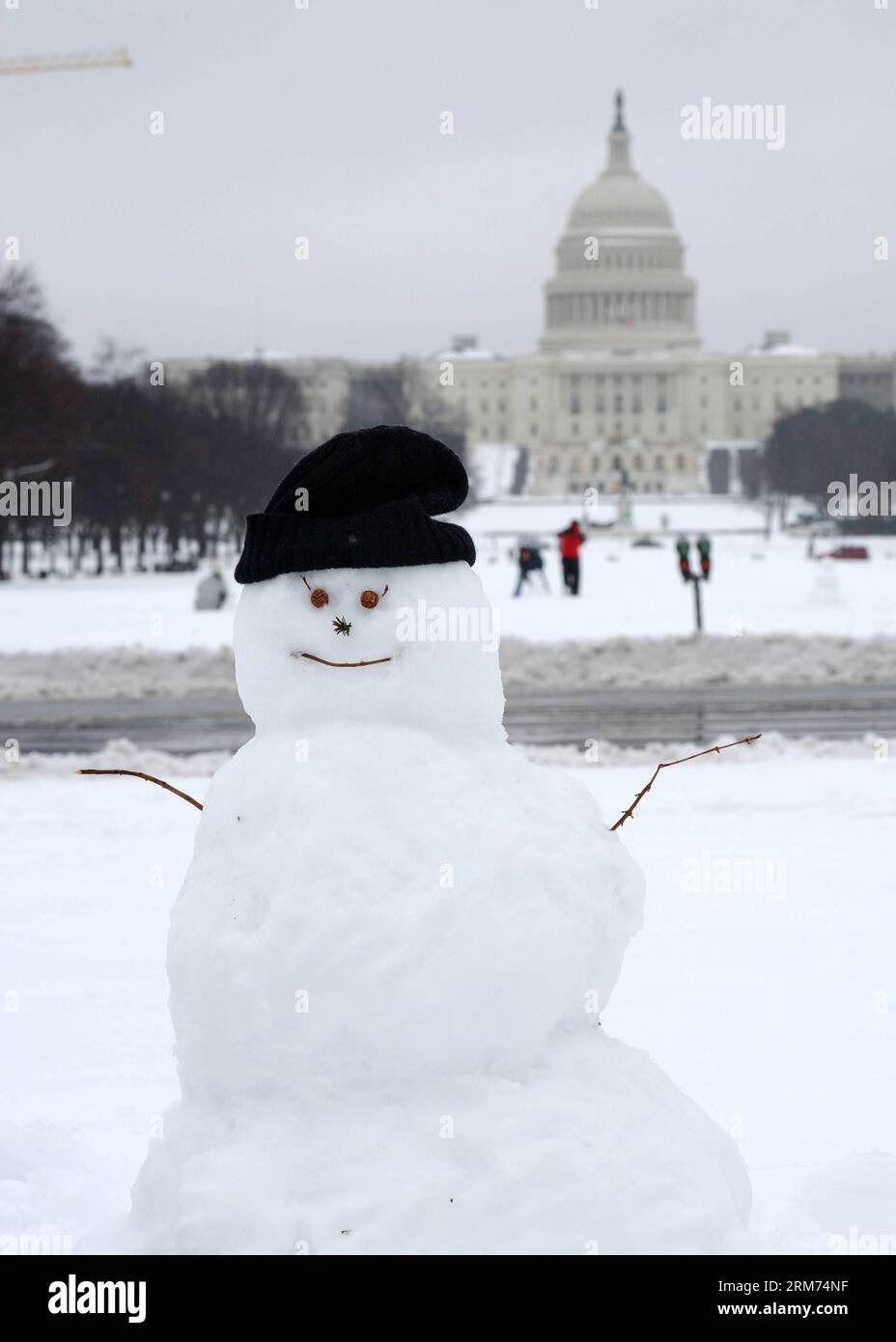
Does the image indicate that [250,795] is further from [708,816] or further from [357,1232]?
[708,816]

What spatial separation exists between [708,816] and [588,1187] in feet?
26.4

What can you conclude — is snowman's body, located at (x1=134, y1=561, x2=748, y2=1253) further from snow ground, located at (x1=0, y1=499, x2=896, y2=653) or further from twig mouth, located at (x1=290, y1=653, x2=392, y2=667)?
snow ground, located at (x1=0, y1=499, x2=896, y2=653)

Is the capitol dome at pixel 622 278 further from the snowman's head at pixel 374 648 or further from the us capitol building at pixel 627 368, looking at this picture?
the snowman's head at pixel 374 648

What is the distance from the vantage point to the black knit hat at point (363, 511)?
16.0 feet

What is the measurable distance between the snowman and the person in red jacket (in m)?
30.3

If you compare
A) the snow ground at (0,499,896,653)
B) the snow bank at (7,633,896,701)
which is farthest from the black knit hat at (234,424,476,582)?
the snow bank at (7,633,896,701)

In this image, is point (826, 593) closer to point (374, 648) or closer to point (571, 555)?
point (571, 555)

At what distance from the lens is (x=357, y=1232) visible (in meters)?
4.52

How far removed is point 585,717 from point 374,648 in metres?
14.0

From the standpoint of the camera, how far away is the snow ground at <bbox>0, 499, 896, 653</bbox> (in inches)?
1134

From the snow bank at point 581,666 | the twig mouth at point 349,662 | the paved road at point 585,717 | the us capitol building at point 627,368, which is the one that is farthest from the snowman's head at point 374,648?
the us capitol building at point 627,368

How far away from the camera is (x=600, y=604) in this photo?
34531mm

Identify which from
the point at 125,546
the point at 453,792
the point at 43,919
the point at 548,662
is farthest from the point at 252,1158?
the point at 125,546

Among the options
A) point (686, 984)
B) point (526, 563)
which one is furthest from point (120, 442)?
point (686, 984)
